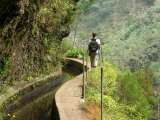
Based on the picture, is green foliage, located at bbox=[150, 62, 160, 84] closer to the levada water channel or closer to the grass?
the grass

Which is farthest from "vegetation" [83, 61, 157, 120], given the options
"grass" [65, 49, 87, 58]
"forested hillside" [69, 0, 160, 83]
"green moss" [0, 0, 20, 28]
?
"forested hillside" [69, 0, 160, 83]

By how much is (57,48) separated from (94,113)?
595 cm

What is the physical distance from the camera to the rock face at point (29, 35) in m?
3.94

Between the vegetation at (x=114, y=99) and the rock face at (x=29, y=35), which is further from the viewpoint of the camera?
the vegetation at (x=114, y=99)

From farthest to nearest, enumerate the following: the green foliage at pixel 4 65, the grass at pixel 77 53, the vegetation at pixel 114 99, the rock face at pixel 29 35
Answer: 1. the grass at pixel 77 53
2. the green foliage at pixel 4 65
3. the vegetation at pixel 114 99
4. the rock face at pixel 29 35

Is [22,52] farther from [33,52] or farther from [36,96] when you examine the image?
[36,96]

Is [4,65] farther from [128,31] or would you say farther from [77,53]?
[128,31]

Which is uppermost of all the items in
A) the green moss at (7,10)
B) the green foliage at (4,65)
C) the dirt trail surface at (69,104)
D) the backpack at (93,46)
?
the green moss at (7,10)

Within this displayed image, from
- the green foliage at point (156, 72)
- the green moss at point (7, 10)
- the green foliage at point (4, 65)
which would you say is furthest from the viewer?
the green foliage at point (156, 72)

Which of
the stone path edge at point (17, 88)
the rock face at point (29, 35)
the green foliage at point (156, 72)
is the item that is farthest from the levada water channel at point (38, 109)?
the green foliage at point (156, 72)

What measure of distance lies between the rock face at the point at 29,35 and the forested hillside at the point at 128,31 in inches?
671

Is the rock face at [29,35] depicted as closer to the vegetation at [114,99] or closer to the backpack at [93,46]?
the backpack at [93,46]

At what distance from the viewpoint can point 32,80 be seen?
7.41m

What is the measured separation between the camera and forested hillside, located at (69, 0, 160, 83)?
132 ft
